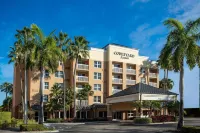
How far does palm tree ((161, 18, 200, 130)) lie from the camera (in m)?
28.4

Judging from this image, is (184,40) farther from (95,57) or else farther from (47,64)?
(95,57)

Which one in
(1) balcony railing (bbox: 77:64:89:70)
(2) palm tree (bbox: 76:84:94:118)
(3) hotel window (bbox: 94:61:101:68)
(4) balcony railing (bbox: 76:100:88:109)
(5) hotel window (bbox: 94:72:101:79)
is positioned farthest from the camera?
(3) hotel window (bbox: 94:61:101:68)

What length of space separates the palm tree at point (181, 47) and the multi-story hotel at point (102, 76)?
30679 mm

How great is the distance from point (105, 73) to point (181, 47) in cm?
4268

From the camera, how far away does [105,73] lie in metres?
70.2

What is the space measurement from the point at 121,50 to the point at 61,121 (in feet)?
85.5

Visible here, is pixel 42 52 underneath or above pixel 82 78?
above

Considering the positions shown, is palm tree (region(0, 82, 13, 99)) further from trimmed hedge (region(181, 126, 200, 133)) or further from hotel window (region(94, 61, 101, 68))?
trimmed hedge (region(181, 126, 200, 133))

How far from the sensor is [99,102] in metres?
68.0

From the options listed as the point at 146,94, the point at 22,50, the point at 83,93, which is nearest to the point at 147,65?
the point at 83,93

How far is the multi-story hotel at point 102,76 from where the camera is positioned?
2461 inches

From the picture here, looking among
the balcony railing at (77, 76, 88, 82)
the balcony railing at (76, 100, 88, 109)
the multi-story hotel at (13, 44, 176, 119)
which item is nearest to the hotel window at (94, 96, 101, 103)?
the multi-story hotel at (13, 44, 176, 119)

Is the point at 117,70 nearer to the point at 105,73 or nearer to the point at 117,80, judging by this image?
the point at 117,80

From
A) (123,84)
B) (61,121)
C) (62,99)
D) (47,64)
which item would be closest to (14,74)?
(62,99)
